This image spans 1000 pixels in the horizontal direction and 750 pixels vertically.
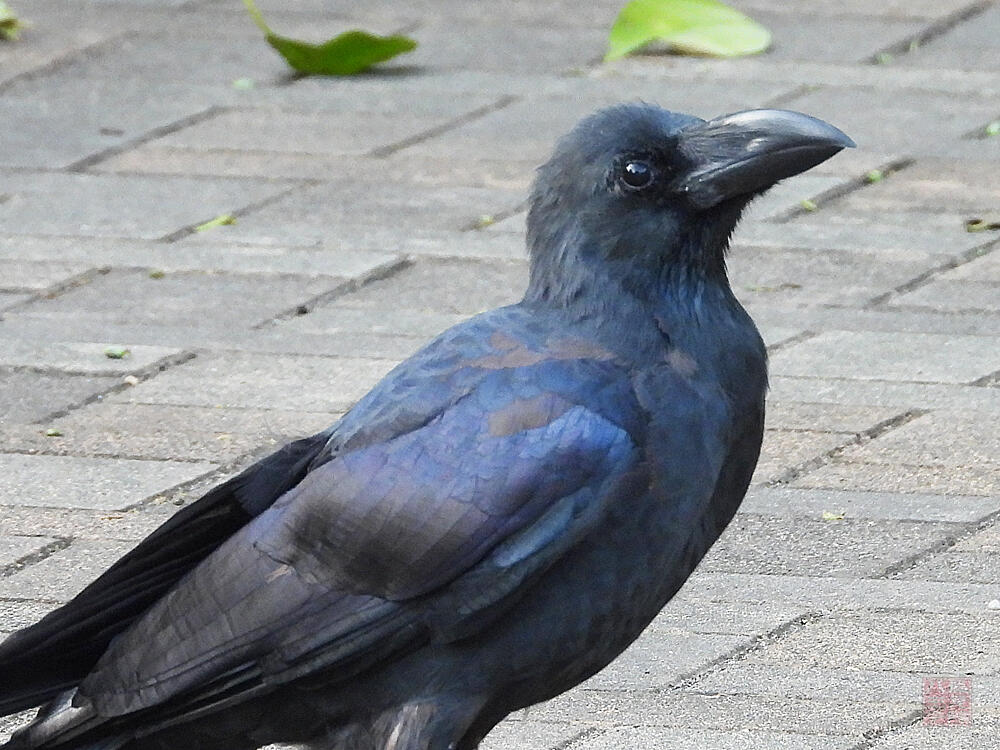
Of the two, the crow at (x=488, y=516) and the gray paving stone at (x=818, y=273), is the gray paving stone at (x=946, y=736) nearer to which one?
the crow at (x=488, y=516)

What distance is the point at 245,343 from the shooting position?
5.98m

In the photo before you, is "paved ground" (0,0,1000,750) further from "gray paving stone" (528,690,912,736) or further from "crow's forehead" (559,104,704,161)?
"crow's forehead" (559,104,704,161)

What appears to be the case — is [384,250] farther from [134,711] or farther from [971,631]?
[134,711]

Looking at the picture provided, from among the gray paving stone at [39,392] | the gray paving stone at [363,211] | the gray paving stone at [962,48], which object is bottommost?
the gray paving stone at [39,392]

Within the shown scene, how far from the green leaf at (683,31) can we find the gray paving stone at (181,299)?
99.4 inches

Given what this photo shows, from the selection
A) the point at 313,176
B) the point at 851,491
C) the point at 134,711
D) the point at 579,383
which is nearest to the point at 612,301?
the point at 579,383

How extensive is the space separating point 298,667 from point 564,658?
0.38m

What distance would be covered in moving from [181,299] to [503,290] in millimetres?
862

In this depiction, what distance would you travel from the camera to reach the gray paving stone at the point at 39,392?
18.2 feet

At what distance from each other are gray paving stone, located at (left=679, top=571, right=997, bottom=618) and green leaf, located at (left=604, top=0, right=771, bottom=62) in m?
4.24

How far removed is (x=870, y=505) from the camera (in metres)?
4.94

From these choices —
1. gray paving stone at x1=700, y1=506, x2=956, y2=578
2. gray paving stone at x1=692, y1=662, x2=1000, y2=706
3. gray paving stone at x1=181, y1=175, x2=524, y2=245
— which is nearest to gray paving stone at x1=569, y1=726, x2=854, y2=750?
gray paving stone at x1=692, y1=662, x2=1000, y2=706

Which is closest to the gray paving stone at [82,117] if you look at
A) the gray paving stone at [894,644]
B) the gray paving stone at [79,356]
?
the gray paving stone at [79,356]

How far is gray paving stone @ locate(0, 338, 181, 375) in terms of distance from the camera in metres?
5.81
